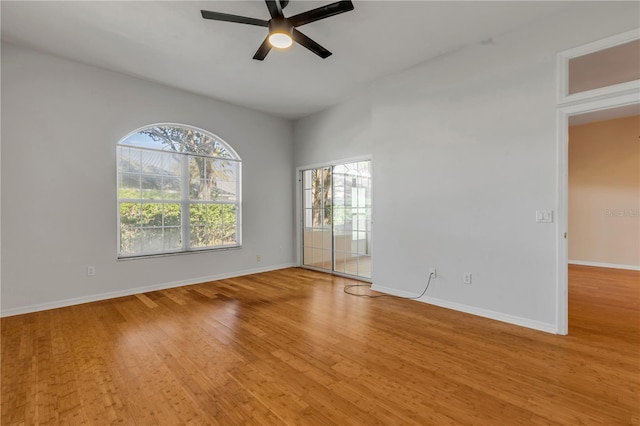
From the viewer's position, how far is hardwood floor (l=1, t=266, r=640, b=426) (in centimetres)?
167

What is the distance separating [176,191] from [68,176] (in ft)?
4.38

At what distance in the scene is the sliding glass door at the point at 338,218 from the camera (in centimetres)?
491

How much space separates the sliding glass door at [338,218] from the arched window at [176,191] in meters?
1.49

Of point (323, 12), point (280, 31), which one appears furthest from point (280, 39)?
point (323, 12)

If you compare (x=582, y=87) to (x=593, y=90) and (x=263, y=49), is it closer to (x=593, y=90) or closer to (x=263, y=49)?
(x=593, y=90)

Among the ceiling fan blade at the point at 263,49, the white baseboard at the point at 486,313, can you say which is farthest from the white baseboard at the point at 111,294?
the ceiling fan blade at the point at 263,49

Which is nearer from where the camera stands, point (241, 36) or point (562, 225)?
point (562, 225)

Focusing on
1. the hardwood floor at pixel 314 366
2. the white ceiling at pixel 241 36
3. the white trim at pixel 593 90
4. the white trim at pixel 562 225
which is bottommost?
the hardwood floor at pixel 314 366

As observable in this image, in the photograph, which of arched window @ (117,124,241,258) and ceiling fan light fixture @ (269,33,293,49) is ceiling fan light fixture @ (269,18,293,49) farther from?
arched window @ (117,124,241,258)

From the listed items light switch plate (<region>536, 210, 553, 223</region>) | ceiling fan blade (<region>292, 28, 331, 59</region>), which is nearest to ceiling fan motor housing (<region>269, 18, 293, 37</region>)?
ceiling fan blade (<region>292, 28, 331, 59</region>)

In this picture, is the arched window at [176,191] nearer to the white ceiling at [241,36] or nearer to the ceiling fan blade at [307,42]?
the white ceiling at [241,36]

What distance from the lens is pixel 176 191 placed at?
461cm

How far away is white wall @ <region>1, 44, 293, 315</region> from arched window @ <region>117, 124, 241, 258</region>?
165 millimetres

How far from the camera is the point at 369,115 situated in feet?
15.1
